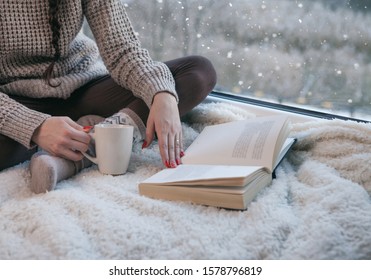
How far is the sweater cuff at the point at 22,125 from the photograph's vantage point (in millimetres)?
844

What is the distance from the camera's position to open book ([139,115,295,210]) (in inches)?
26.6

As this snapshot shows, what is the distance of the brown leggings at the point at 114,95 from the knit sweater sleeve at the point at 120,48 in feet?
0.18

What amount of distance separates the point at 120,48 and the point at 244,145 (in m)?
0.43

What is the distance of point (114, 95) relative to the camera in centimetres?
110

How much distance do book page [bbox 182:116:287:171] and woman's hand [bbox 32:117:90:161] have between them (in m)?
0.22

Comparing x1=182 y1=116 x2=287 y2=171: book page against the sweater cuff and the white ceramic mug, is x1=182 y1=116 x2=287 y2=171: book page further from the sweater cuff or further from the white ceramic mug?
the sweater cuff

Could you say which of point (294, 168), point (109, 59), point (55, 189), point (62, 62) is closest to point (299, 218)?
point (294, 168)

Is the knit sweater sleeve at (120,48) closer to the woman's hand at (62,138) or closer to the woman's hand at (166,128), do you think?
the woman's hand at (166,128)

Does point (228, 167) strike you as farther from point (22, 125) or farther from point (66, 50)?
point (66, 50)

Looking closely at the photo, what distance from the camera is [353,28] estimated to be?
1267mm

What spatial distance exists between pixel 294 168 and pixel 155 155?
13.7 inches

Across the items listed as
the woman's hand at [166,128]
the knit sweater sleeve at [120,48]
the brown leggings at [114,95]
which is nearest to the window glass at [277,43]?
the brown leggings at [114,95]

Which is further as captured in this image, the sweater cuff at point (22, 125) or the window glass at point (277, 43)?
the window glass at point (277, 43)
